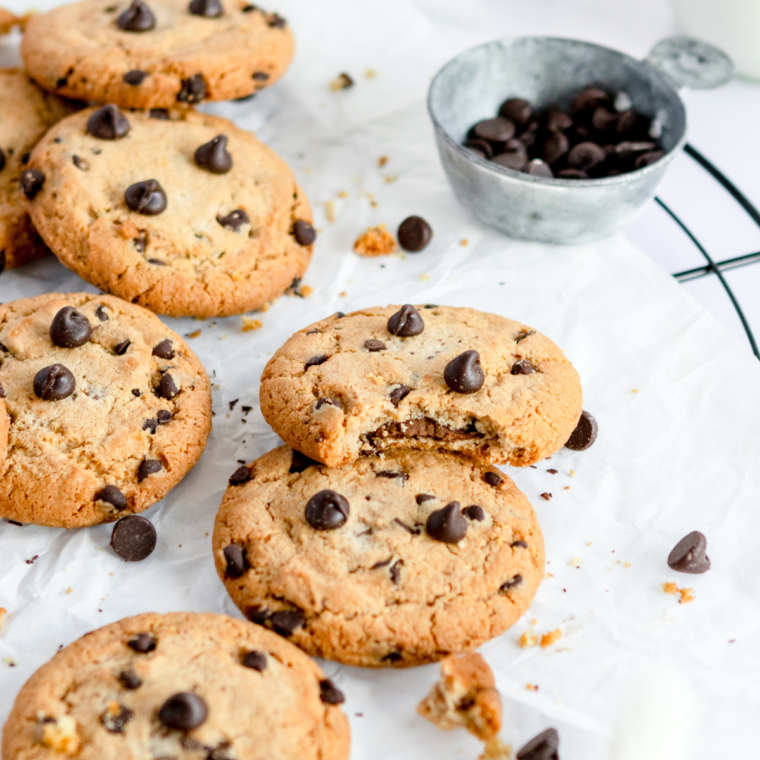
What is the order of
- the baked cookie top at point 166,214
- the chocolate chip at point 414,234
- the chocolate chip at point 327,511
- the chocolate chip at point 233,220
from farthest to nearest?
the chocolate chip at point 414,234, the chocolate chip at point 233,220, the baked cookie top at point 166,214, the chocolate chip at point 327,511

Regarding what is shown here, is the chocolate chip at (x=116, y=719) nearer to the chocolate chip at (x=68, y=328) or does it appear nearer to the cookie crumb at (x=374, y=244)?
the chocolate chip at (x=68, y=328)

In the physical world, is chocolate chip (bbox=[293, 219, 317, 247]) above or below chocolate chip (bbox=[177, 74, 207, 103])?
below

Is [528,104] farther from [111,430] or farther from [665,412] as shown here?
[111,430]

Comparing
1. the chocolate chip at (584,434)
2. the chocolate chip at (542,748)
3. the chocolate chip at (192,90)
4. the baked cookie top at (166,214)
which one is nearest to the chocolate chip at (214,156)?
the baked cookie top at (166,214)

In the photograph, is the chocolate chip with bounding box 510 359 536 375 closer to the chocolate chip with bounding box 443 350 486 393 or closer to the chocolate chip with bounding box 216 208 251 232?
the chocolate chip with bounding box 443 350 486 393

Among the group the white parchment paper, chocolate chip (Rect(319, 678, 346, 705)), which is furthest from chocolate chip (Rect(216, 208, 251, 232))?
chocolate chip (Rect(319, 678, 346, 705))

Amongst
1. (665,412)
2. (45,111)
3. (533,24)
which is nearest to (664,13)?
(533,24)

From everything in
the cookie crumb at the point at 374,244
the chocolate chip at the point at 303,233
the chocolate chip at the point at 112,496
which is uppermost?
the chocolate chip at the point at 303,233
